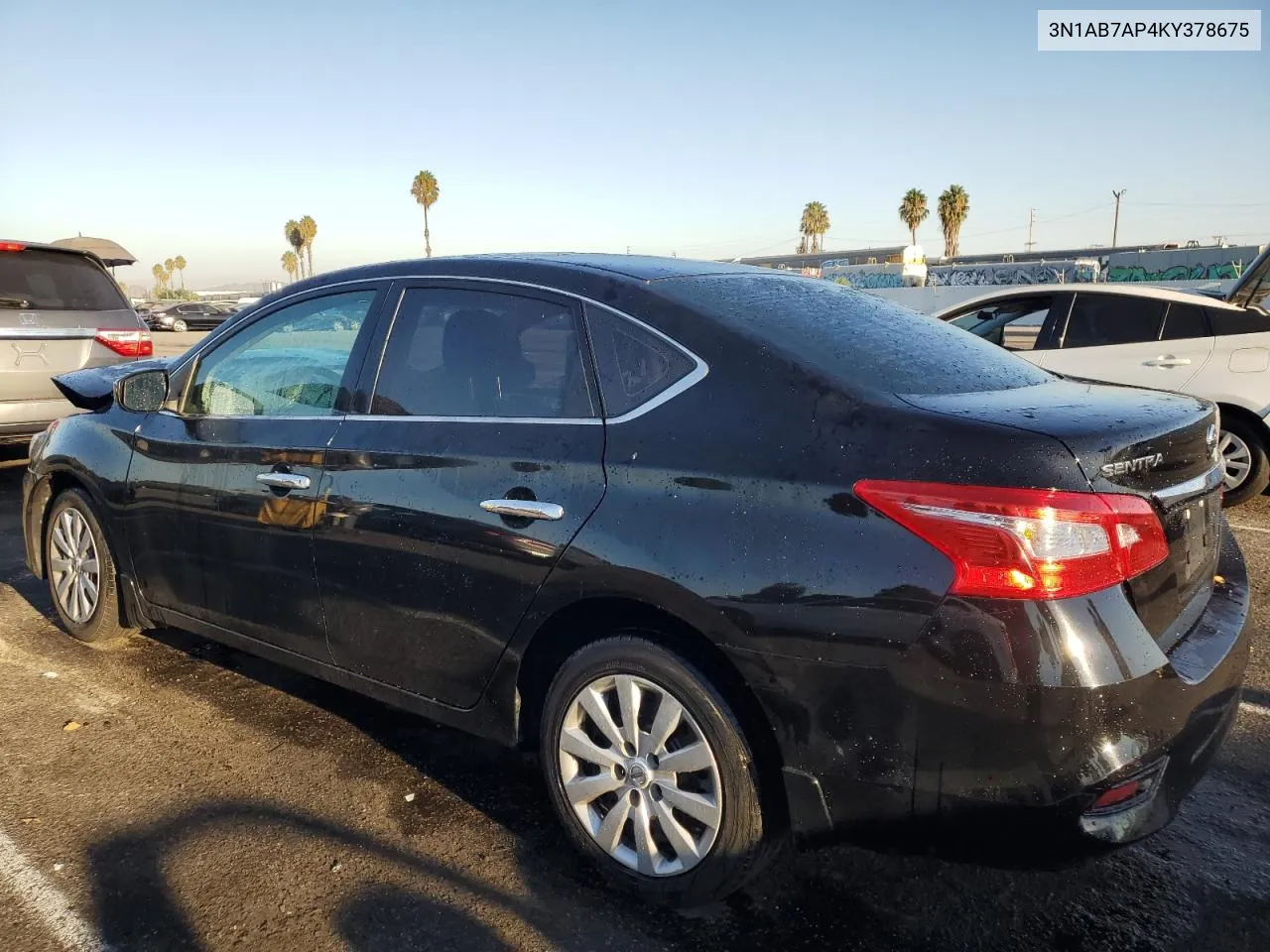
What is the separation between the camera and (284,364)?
363cm

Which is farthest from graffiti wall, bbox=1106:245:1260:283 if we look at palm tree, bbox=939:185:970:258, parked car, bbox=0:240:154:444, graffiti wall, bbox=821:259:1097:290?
parked car, bbox=0:240:154:444

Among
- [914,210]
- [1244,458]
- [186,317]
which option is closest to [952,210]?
[914,210]

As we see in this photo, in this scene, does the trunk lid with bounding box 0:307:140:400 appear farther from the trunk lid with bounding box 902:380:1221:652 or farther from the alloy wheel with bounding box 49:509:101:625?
the trunk lid with bounding box 902:380:1221:652

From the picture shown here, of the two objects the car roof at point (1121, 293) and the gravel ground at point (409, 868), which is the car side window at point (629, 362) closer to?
the gravel ground at point (409, 868)

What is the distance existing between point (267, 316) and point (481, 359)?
3.91 feet

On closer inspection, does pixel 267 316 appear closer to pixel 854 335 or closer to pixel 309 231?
pixel 854 335

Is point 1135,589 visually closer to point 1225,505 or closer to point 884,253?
point 1225,505

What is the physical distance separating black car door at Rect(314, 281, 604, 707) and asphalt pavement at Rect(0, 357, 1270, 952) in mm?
439

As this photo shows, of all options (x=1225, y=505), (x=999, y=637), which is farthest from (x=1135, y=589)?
(x=1225, y=505)

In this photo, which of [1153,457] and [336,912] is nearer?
[1153,457]

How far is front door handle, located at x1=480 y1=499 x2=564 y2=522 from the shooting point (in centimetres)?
260

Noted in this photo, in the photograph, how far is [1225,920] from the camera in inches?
97.7

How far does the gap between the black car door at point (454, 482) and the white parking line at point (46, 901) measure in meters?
1.00

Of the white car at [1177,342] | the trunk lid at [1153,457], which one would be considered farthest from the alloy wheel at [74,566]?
the white car at [1177,342]
